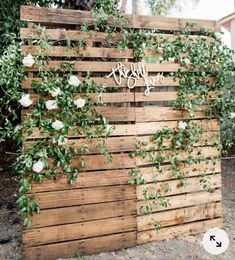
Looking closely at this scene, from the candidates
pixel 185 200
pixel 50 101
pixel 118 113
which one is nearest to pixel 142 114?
pixel 118 113

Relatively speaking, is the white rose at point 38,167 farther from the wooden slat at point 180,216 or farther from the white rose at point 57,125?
the wooden slat at point 180,216

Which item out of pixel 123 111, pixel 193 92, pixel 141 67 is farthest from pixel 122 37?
pixel 193 92

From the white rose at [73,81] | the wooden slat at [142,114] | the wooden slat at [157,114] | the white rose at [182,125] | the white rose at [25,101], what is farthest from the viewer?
the white rose at [182,125]

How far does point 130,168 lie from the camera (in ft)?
10.4

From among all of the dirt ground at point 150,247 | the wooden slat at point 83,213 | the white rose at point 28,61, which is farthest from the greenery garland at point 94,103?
the dirt ground at point 150,247

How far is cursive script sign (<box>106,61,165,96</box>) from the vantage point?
3.13 m

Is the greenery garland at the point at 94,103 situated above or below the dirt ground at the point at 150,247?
above

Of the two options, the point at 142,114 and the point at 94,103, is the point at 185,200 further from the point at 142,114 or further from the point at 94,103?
the point at 94,103

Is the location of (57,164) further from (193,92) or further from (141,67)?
(193,92)

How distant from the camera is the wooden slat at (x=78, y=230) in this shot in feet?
9.43

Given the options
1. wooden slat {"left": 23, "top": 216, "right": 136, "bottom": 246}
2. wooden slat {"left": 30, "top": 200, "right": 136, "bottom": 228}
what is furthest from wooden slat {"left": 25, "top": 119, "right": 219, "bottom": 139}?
wooden slat {"left": 23, "top": 216, "right": 136, "bottom": 246}

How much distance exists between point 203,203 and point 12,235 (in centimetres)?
198

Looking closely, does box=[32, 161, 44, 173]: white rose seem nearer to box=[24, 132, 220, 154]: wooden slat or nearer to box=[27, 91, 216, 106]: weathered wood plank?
box=[24, 132, 220, 154]: wooden slat

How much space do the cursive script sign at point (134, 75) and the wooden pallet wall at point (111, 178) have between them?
0.04 meters
